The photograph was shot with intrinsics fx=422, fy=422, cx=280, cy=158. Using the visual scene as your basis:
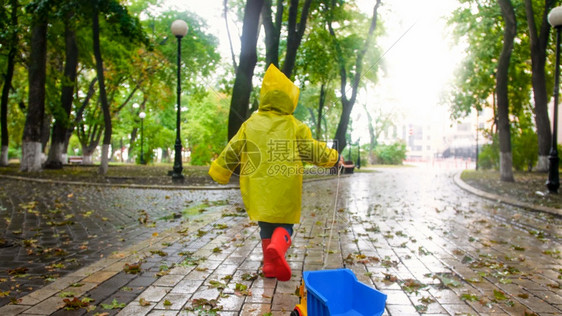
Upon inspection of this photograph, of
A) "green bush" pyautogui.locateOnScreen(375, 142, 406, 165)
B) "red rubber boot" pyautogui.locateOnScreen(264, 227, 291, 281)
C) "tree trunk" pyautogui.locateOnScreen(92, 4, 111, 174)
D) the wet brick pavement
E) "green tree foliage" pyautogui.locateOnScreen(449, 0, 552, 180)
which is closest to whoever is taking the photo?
the wet brick pavement

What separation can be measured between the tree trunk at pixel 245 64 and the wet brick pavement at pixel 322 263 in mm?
5499

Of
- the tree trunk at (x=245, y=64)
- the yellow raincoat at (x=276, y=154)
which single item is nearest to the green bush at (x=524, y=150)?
the tree trunk at (x=245, y=64)

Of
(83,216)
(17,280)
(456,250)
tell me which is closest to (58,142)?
(83,216)

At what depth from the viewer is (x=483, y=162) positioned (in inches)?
1025

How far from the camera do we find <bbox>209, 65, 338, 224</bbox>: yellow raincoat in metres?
3.71

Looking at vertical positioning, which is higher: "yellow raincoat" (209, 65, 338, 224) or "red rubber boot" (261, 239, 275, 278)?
"yellow raincoat" (209, 65, 338, 224)

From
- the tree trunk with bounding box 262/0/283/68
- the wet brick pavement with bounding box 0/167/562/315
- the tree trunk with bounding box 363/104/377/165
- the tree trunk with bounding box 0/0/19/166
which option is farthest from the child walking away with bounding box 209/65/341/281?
the tree trunk with bounding box 363/104/377/165

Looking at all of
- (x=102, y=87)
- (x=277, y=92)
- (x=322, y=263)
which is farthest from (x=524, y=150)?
(x=277, y=92)

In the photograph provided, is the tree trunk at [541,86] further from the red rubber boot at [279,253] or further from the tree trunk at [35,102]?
the tree trunk at [35,102]

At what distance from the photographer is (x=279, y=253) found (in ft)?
11.3

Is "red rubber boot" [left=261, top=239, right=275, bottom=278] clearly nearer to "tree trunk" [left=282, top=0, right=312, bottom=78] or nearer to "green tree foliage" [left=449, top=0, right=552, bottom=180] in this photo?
"tree trunk" [left=282, top=0, right=312, bottom=78]

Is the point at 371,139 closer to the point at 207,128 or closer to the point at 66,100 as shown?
the point at 207,128

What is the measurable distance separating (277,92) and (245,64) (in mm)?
9794

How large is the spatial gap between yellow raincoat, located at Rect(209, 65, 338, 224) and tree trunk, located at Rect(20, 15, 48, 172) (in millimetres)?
16241
